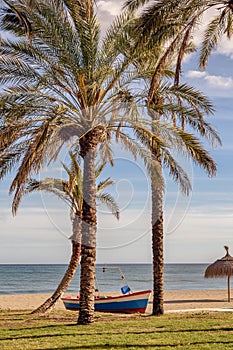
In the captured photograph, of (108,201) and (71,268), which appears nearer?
(71,268)

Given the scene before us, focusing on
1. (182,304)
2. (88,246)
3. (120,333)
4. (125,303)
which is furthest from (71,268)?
(182,304)

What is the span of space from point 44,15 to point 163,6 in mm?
3383

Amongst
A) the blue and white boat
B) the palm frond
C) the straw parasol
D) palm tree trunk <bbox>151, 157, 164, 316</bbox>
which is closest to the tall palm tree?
palm tree trunk <bbox>151, 157, 164, 316</bbox>

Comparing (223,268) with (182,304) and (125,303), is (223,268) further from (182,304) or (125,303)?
(125,303)

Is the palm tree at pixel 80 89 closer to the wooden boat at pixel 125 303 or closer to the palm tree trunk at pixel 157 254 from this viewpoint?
the palm tree trunk at pixel 157 254

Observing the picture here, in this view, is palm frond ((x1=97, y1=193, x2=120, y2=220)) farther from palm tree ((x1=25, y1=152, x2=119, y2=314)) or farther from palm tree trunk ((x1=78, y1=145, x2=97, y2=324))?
palm tree trunk ((x1=78, y1=145, x2=97, y2=324))

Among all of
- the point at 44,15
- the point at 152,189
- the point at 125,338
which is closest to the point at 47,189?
the point at 152,189

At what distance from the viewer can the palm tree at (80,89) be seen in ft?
46.8

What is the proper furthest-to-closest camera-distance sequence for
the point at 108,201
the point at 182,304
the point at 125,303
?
1. the point at 182,304
2. the point at 108,201
3. the point at 125,303

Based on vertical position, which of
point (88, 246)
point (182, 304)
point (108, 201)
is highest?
point (108, 201)

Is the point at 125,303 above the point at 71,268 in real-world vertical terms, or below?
below

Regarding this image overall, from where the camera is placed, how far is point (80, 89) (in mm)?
14375

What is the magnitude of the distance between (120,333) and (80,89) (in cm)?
620

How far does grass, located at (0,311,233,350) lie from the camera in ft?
35.5
